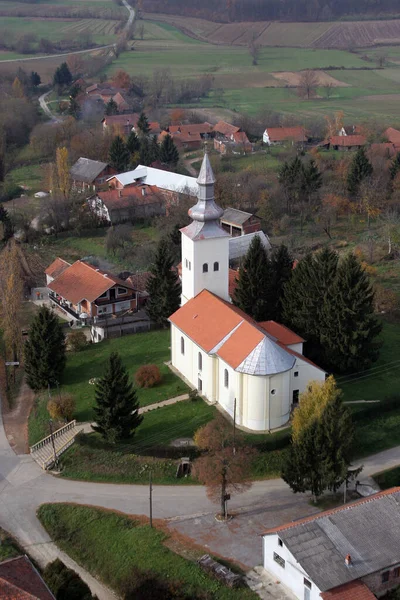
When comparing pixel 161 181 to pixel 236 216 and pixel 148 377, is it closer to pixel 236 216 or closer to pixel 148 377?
pixel 236 216

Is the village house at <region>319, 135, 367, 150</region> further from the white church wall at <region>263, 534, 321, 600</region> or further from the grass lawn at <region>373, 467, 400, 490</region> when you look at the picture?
the white church wall at <region>263, 534, 321, 600</region>

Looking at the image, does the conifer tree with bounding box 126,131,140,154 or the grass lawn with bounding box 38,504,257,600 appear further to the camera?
the conifer tree with bounding box 126,131,140,154

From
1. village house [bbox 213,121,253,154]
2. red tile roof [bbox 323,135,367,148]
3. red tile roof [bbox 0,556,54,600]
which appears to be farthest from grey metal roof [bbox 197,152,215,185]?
red tile roof [bbox 323,135,367,148]

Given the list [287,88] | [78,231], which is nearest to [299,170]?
[78,231]

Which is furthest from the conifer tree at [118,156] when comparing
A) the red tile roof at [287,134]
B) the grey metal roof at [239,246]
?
the grey metal roof at [239,246]

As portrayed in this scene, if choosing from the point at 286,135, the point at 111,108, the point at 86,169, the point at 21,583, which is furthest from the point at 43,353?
the point at 111,108

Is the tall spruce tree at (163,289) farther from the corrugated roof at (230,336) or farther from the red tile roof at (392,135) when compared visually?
the red tile roof at (392,135)
